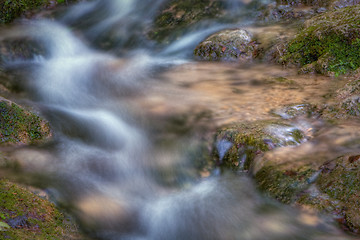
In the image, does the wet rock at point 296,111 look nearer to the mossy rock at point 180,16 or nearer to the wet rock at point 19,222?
the wet rock at point 19,222

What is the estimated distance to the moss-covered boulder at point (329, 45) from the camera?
569cm

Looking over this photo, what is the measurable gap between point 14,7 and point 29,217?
30.1 feet

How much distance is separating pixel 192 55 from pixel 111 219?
509 cm

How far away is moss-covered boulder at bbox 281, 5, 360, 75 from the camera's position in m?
5.69

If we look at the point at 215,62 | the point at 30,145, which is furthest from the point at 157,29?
the point at 30,145

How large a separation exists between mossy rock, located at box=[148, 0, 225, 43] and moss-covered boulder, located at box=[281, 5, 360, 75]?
3097 millimetres

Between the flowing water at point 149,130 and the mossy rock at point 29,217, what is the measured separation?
0.24m

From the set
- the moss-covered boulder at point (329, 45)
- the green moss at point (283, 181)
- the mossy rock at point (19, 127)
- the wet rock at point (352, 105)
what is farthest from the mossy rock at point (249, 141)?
the mossy rock at point (19, 127)

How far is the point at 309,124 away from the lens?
4.39 m

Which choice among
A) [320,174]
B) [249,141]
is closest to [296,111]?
[249,141]

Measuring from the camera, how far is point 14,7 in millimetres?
10227

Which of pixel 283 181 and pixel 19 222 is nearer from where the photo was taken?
pixel 19 222

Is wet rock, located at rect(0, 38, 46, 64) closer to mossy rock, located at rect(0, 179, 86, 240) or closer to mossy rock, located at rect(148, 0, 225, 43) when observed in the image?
mossy rock, located at rect(148, 0, 225, 43)

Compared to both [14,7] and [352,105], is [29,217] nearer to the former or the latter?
[352,105]
